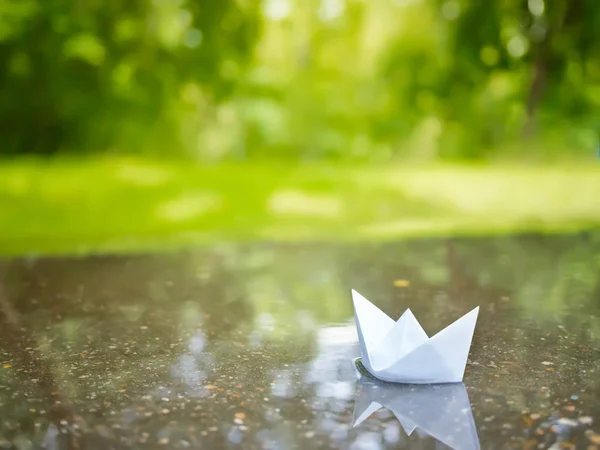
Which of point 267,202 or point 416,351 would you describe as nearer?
point 416,351

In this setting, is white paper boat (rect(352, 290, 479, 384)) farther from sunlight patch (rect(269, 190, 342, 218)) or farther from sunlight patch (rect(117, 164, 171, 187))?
sunlight patch (rect(117, 164, 171, 187))

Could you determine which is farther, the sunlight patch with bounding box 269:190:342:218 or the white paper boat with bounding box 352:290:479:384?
the sunlight patch with bounding box 269:190:342:218

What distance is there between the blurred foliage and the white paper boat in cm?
292

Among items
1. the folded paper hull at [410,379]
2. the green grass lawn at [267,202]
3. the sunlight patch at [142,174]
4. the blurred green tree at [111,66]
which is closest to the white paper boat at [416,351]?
the folded paper hull at [410,379]

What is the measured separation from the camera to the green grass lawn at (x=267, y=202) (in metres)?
4.31

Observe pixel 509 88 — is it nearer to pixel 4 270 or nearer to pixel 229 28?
pixel 229 28

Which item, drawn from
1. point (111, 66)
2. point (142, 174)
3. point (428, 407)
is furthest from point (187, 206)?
point (428, 407)

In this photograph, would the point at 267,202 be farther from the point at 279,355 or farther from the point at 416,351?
the point at 416,351

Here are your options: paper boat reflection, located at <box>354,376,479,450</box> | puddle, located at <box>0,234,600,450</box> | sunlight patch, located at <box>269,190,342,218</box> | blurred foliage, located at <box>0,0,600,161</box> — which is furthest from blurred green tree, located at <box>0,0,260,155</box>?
paper boat reflection, located at <box>354,376,479,450</box>

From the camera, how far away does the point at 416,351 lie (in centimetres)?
179

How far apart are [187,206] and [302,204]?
748mm

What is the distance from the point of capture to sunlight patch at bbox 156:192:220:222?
445 cm

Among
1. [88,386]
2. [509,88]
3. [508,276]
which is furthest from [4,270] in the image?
[509,88]

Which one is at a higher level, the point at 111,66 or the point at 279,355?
the point at 111,66
